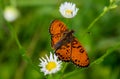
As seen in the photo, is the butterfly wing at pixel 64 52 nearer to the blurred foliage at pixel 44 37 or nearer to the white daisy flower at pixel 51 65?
the white daisy flower at pixel 51 65

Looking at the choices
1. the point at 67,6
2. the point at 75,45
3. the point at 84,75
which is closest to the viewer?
the point at 75,45

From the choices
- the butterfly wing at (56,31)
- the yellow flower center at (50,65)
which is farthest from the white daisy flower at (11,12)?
the butterfly wing at (56,31)

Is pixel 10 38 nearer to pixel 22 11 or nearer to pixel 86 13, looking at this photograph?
pixel 22 11

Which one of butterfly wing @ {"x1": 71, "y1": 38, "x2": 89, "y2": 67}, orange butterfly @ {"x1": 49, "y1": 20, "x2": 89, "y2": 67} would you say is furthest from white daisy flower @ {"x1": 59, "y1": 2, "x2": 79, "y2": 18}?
butterfly wing @ {"x1": 71, "y1": 38, "x2": 89, "y2": 67}

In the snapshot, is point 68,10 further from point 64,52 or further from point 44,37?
point 44,37

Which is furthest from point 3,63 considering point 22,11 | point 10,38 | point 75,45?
point 75,45

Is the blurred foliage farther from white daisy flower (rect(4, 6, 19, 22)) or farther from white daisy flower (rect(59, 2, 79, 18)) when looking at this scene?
white daisy flower (rect(59, 2, 79, 18))

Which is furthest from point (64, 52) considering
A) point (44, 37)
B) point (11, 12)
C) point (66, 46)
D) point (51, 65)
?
point (44, 37)
